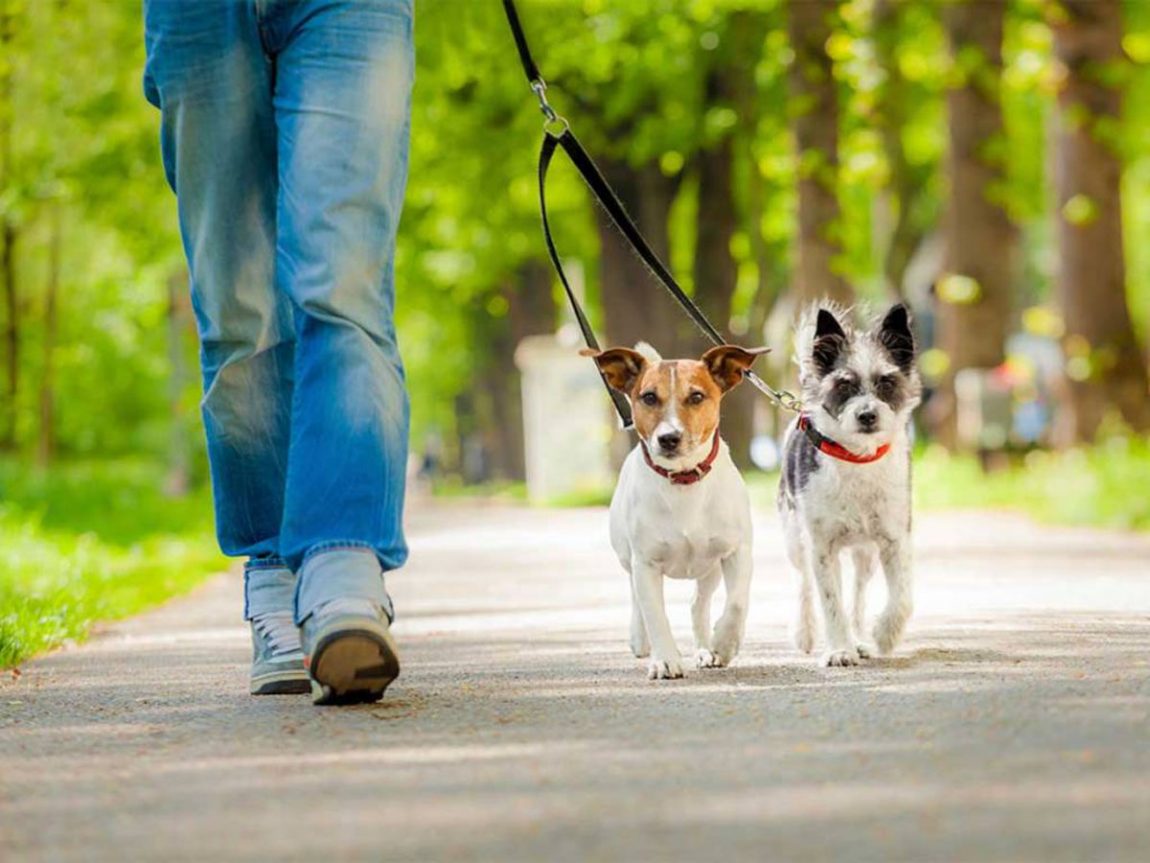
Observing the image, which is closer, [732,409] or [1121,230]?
[1121,230]

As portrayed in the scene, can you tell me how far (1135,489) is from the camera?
16297mm

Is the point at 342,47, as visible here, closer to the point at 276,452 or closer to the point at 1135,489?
the point at 276,452

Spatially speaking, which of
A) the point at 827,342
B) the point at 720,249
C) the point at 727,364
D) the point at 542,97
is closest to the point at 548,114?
the point at 542,97

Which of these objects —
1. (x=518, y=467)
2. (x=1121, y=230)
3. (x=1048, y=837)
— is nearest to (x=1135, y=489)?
(x=1121, y=230)

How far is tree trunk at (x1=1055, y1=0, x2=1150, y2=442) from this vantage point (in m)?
19.9

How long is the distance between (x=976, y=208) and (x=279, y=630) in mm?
18636

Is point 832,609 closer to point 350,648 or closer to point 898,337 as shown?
point 898,337

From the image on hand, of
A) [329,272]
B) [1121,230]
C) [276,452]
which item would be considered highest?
[1121,230]

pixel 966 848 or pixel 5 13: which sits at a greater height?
pixel 5 13

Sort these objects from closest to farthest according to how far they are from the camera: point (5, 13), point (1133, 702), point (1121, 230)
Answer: point (1133, 702) < point (5, 13) < point (1121, 230)

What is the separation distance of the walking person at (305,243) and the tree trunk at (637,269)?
22412 millimetres

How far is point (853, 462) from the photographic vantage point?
23.2 feet

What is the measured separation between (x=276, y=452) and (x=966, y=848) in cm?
327

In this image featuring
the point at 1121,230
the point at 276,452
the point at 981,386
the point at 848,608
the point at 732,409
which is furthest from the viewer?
the point at 732,409
